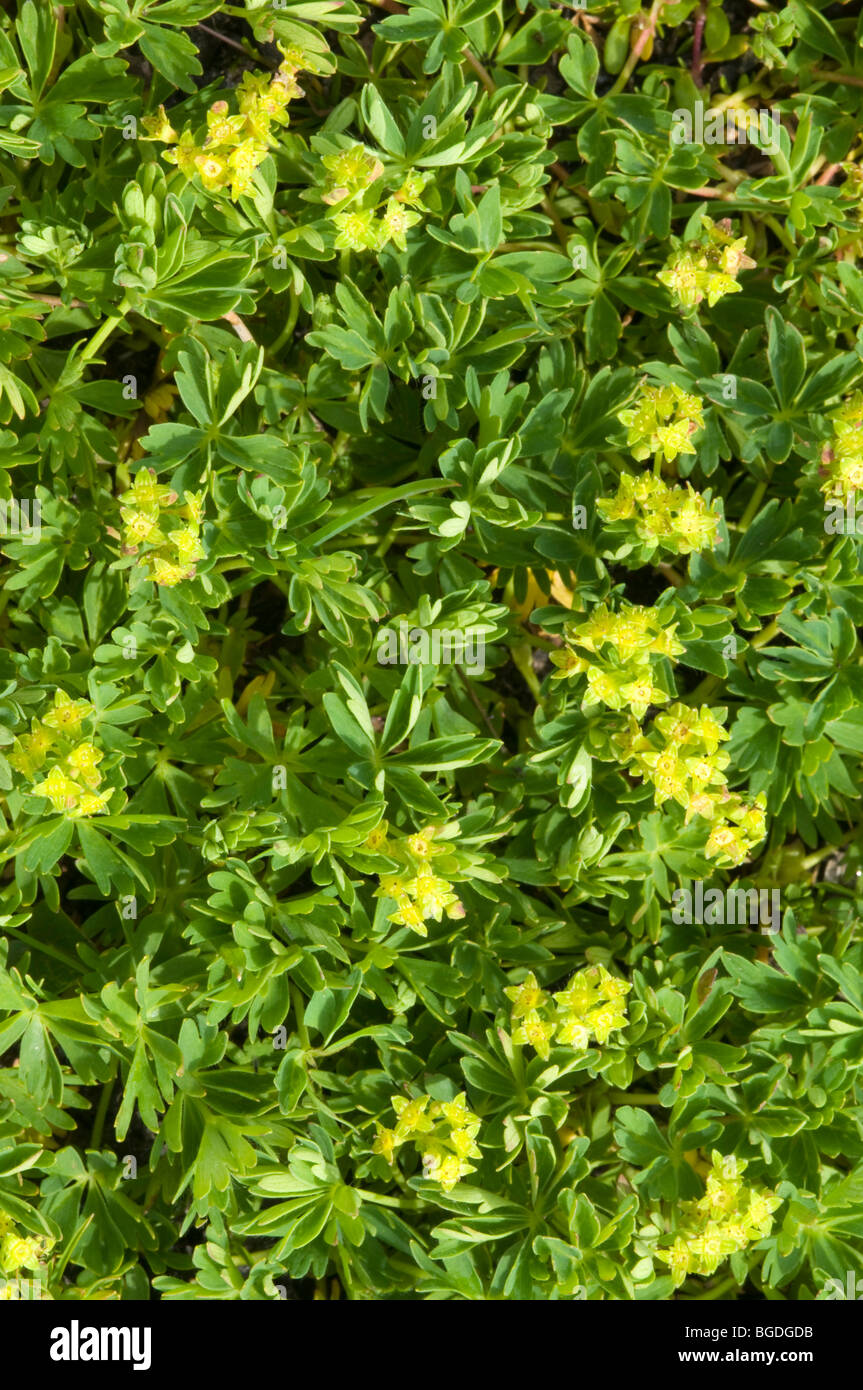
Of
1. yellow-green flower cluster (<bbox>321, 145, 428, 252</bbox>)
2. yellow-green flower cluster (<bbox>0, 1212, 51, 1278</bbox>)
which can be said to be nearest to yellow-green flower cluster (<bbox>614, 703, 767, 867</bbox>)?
yellow-green flower cluster (<bbox>321, 145, 428, 252</bbox>)

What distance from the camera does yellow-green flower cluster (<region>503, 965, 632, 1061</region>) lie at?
2.48 metres

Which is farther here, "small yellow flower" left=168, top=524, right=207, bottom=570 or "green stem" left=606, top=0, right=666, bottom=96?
"green stem" left=606, top=0, right=666, bottom=96

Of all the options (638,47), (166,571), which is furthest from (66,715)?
(638,47)

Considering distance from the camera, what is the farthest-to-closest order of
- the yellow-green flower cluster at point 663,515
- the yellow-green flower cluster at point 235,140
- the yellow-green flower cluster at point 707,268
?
1. the yellow-green flower cluster at point 707,268
2. the yellow-green flower cluster at point 663,515
3. the yellow-green flower cluster at point 235,140

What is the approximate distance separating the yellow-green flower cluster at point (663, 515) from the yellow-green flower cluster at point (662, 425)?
0.07 m

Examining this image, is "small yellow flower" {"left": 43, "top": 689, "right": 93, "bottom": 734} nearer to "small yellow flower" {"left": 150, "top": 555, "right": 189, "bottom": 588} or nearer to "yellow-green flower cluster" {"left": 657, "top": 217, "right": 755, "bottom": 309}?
"small yellow flower" {"left": 150, "top": 555, "right": 189, "bottom": 588}

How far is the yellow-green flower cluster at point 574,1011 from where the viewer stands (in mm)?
2480

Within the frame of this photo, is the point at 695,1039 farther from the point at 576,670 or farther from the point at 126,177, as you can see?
the point at 126,177

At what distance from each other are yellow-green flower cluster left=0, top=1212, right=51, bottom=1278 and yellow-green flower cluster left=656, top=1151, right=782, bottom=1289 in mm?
1348

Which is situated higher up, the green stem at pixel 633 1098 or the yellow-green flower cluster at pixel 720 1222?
the green stem at pixel 633 1098

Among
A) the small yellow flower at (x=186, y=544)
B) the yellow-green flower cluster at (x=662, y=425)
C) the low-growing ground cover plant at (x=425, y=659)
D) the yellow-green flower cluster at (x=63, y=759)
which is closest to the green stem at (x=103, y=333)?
the low-growing ground cover plant at (x=425, y=659)

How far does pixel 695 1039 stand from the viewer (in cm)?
263

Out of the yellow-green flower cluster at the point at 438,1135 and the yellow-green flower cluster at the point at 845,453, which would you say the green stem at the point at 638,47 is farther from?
the yellow-green flower cluster at the point at 438,1135

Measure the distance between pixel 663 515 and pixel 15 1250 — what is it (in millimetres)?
2073
